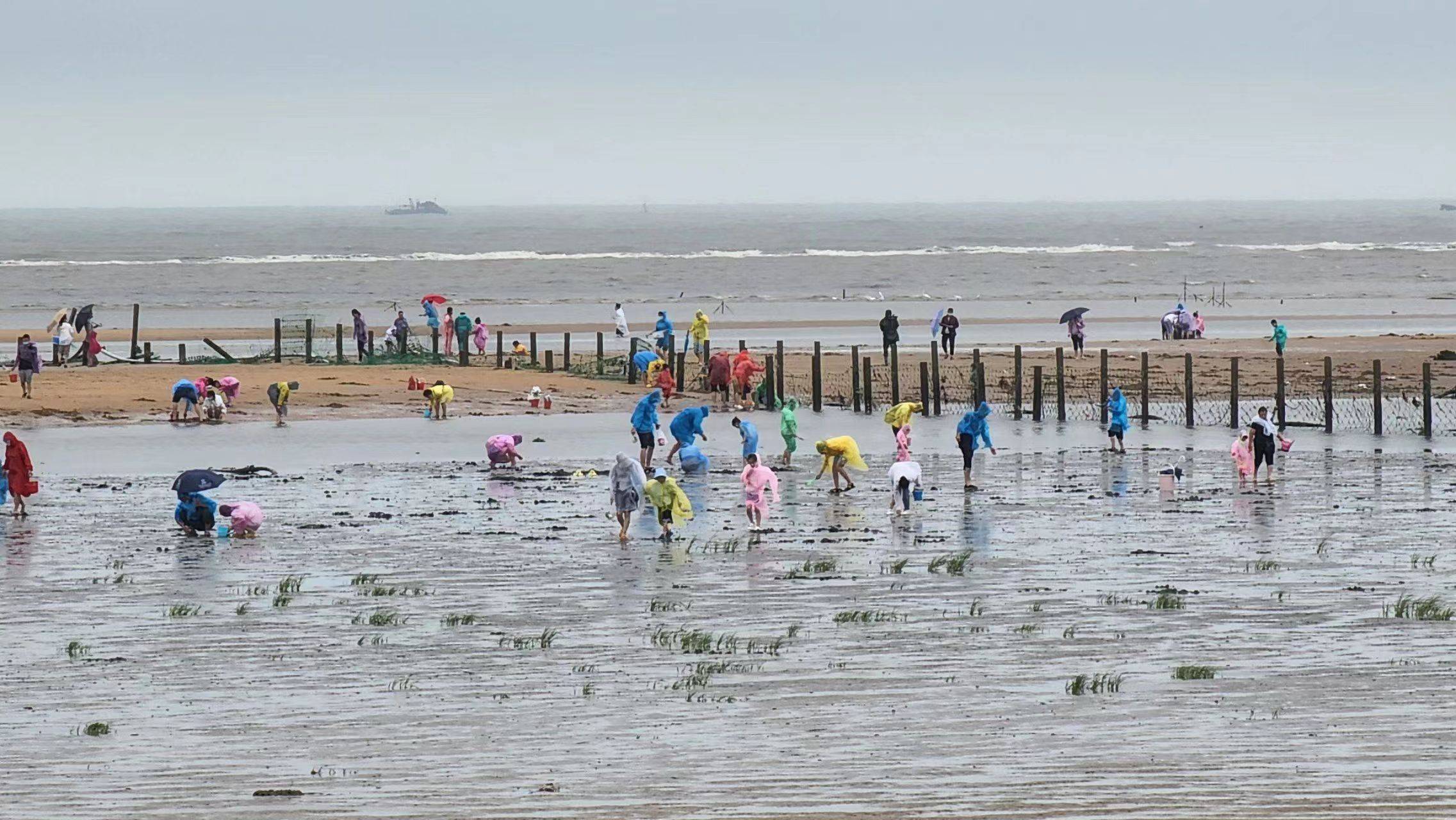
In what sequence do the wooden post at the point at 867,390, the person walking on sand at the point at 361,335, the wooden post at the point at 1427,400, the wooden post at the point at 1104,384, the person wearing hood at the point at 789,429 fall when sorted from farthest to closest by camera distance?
the person walking on sand at the point at 361,335
the wooden post at the point at 867,390
the wooden post at the point at 1104,384
the wooden post at the point at 1427,400
the person wearing hood at the point at 789,429

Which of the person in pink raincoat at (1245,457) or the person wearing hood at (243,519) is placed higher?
the person in pink raincoat at (1245,457)

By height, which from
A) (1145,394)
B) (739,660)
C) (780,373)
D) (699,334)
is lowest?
(739,660)

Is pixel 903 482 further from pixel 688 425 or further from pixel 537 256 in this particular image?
pixel 537 256

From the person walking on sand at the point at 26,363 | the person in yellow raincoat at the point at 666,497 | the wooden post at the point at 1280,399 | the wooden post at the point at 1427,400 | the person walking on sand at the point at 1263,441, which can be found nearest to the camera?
the person in yellow raincoat at the point at 666,497

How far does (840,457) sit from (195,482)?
930 cm

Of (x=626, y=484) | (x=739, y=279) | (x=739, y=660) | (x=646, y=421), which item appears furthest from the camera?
(x=739, y=279)

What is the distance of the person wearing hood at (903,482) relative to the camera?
85.9ft

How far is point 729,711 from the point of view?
49.6 feet

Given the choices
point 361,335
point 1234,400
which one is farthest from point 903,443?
point 361,335

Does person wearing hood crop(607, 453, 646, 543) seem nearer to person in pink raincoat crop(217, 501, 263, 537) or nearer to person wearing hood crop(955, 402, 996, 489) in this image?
person in pink raincoat crop(217, 501, 263, 537)

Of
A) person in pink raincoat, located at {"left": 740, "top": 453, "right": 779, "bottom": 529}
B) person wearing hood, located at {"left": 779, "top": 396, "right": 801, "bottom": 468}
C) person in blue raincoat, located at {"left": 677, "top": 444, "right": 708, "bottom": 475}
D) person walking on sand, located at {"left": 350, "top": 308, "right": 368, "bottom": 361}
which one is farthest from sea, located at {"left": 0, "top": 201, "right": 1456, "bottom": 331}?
person in pink raincoat, located at {"left": 740, "top": 453, "right": 779, "bottom": 529}

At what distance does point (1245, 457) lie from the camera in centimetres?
2991

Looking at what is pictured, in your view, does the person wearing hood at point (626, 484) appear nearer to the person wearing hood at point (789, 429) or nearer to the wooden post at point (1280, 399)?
the person wearing hood at point (789, 429)

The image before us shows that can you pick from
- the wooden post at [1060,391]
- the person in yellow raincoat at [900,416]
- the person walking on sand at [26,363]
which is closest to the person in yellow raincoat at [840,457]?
the person in yellow raincoat at [900,416]
